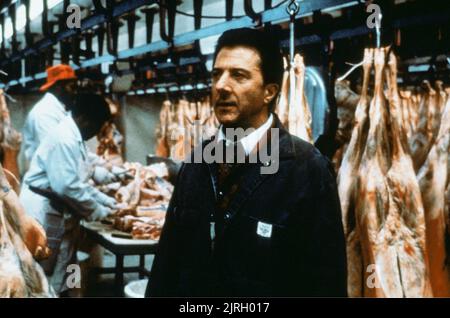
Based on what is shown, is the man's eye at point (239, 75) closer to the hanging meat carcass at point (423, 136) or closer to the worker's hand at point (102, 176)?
the hanging meat carcass at point (423, 136)

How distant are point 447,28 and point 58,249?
3.34 meters

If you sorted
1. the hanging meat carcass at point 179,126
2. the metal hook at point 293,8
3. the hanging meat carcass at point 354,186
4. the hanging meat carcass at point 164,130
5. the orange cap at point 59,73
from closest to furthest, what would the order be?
the metal hook at point 293,8 < the hanging meat carcass at point 354,186 < the orange cap at point 59,73 < the hanging meat carcass at point 179,126 < the hanging meat carcass at point 164,130

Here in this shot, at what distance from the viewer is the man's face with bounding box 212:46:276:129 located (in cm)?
180

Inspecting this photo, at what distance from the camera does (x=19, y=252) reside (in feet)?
6.54

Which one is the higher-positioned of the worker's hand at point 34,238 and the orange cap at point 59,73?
the orange cap at point 59,73

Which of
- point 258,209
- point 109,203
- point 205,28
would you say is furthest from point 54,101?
point 258,209

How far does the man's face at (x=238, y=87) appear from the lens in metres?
1.80

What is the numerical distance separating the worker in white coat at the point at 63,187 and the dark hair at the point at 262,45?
94.2 inches

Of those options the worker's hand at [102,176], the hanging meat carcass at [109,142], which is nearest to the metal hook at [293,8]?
the worker's hand at [102,176]

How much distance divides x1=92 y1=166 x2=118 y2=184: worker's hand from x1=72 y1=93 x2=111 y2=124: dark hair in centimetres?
100

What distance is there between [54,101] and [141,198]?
4.33 feet

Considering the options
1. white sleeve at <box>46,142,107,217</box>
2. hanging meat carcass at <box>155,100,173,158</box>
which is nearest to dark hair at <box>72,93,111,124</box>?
white sleeve at <box>46,142,107,217</box>

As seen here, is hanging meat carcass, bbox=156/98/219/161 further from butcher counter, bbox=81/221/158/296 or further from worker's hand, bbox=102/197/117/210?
butcher counter, bbox=81/221/158/296
